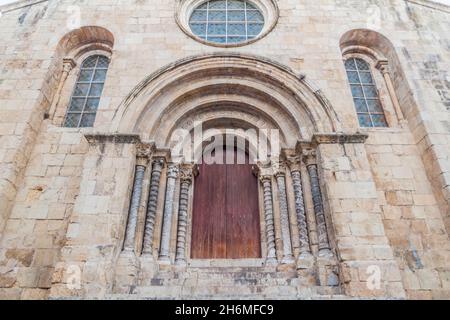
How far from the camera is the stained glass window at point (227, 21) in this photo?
749 cm

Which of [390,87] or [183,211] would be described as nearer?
[183,211]

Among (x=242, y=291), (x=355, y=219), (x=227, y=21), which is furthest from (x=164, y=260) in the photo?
(x=227, y=21)

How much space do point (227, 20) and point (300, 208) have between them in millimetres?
5175

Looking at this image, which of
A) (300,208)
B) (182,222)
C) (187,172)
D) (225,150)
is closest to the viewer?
(300,208)

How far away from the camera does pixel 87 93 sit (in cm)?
699

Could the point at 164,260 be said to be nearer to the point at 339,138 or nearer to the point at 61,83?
the point at 339,138

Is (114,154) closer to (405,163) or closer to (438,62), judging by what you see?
(405,163)

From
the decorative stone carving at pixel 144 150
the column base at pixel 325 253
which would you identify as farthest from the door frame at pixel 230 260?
the decorative stone carving at pixel 144 150

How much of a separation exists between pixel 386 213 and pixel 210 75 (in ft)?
14.4

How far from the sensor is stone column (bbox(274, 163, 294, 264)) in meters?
5.33

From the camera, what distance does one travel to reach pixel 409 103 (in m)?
6.45

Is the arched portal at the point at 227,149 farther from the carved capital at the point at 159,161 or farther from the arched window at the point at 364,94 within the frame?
the arched window at the point at 364,94

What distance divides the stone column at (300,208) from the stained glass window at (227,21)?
3.40 m
